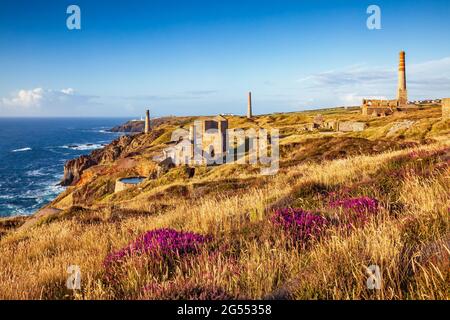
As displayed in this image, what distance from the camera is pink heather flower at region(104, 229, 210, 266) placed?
487 cm

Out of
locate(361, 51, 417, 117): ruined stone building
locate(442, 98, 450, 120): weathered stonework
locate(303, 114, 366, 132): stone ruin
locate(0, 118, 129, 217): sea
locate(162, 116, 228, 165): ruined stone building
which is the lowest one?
locate(0, 118, 129, 217): sea

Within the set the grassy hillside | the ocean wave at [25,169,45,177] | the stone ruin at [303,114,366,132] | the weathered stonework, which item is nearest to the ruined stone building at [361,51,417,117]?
the stone ruin at [303,114,366,132]

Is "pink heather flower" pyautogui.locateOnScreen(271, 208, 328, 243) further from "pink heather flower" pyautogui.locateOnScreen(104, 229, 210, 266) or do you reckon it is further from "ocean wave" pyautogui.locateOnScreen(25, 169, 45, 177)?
"ocean wave" pyautogui.locateOnScreen(25, 169, 45, 177)

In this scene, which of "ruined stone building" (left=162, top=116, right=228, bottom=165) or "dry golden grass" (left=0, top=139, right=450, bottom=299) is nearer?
"dry golden grass" (left=0, top=139, right=450, bottom=299)

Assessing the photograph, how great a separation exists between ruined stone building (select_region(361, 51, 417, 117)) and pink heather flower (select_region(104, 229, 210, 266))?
80.9 metres

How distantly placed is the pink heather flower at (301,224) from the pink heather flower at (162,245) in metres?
1.25

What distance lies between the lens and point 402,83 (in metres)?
85.7

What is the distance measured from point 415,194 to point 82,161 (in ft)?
294

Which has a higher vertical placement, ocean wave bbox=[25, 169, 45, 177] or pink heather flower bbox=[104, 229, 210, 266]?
pink heather flower bbox=[104, 229, 210, 266]

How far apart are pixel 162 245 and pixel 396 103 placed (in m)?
92.7

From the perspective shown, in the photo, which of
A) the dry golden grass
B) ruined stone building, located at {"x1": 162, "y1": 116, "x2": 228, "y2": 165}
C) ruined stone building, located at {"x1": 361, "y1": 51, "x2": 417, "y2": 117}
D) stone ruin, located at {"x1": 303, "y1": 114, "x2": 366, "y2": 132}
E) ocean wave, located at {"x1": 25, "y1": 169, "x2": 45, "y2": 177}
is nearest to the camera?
the dry golden grass

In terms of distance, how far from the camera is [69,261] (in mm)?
5578

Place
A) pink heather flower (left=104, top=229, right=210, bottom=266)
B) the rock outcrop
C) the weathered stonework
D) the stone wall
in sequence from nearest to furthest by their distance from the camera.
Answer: pink heather flower (left=104, top=229, right=210, bottom=266)
the weathered stonework
the stone wall
the rock outcrop
